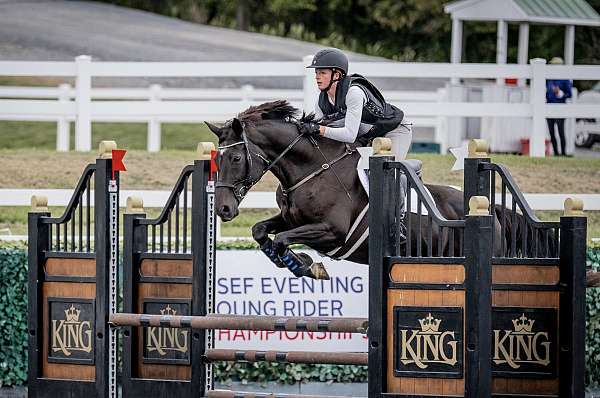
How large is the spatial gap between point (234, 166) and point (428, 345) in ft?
6.80

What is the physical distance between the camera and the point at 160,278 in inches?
291

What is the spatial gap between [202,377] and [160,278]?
63 centimetres

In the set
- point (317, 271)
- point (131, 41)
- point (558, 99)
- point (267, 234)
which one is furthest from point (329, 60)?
point (131, 41)

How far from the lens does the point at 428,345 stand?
20.4 ft

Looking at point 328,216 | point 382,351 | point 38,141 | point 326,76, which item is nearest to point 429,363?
point 382,351

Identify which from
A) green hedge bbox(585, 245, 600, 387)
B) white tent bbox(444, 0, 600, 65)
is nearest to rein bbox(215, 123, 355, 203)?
green hedge bbox(585, 245, 600, 387)

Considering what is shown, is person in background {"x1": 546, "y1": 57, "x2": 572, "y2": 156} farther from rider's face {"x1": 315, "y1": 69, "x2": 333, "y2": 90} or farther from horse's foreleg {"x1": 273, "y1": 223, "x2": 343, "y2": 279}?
horse's foreleg {"x1": 273, "y1": 223, "x2": 343, "y2": 279}

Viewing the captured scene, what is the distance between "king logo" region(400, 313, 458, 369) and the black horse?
1705 millimetres

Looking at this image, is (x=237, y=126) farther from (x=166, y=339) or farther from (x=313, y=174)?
(x=166, y=339)

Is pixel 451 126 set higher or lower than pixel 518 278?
higher

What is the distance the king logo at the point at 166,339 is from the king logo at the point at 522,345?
1.80 meters

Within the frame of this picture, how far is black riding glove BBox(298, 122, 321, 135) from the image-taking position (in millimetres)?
8094

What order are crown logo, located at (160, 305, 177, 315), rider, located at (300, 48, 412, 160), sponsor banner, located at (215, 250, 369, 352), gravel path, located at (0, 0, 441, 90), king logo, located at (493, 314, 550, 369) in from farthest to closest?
gravel path, located at (0, 0, 441, 90) < sponsor banner, located at (215, 250, 369, 352) < rider, located at (300, 48, 412, 160) < crown logo, located at (160, 305, 177, 315) < king logo, located at (493, 314, 550, 369)

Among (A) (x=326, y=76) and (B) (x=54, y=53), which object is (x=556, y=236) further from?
(B) (x=54, y=53)
